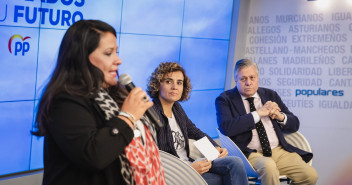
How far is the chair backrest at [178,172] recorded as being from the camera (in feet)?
9.39

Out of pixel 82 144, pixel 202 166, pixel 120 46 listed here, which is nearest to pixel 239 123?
pixel 202 166

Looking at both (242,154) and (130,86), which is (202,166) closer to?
(242,154)

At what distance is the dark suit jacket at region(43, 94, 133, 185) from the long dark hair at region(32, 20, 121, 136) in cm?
4

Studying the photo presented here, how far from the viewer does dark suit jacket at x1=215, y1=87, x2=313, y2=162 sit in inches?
148

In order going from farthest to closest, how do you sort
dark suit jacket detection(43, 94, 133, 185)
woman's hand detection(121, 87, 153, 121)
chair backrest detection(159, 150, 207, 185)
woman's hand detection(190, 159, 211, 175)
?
woman's hand detection(190, 159, 211, 175) → chair backrest detection(159, 150, 207, 185) → woman's hand detection(121, 87, 153, 121) → dark suit jacket detection(43, 94, 133, 185)

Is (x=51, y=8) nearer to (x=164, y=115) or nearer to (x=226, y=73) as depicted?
(x=164, y=115)

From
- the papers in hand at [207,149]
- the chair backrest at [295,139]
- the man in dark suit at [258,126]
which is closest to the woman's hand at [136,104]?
the papers in hand at [207,149]

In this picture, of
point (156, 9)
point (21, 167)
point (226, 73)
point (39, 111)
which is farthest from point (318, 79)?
point (39, 111)

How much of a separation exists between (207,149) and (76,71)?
68.7 inches

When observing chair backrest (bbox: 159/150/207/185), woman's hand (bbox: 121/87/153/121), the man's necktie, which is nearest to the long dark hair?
woman's hand (bbox: 121/87/153/121)

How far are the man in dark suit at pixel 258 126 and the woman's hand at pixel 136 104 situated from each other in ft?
6.92

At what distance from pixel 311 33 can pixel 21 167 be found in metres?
3.62

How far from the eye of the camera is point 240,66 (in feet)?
13.2

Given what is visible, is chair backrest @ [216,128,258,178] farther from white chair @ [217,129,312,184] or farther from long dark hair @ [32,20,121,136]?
long dark hair @ [32,20,121,136]
